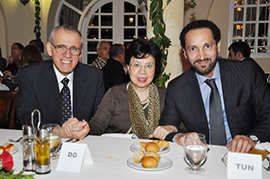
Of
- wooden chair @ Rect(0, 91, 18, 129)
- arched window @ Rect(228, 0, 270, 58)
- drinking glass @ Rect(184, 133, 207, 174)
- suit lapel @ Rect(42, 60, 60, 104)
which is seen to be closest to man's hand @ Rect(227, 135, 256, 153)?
drinking glass @ Rect(184, 133, 207, 174)

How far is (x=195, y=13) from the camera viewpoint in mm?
6711

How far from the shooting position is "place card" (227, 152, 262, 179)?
1106 millimetres

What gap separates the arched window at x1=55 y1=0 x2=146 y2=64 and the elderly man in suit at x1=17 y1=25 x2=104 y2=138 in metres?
5.60

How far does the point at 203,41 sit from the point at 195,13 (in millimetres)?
5011

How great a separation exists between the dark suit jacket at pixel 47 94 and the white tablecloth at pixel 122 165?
58 cm

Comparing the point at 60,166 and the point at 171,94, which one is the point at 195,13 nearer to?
the point at 171,94

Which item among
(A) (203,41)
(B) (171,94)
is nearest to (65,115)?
(B) (171,94)

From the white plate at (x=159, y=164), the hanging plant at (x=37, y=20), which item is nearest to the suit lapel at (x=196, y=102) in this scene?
the white plate at (x=159, y=164)

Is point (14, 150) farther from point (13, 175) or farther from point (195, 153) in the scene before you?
point (195, 153)

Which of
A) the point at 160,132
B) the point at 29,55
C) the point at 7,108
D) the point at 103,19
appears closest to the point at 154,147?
the point at 160,132

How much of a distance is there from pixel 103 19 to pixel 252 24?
398 centimetres

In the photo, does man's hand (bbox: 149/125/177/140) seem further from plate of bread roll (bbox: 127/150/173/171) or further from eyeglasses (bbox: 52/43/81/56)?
eyeglasses (bbox: 52/43/81/56)

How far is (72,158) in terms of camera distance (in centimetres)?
126

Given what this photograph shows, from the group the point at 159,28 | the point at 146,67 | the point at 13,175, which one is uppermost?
the point at 159,28
